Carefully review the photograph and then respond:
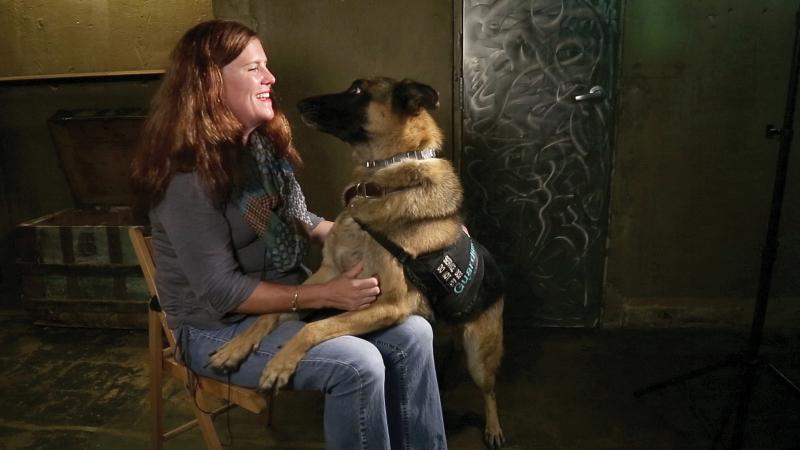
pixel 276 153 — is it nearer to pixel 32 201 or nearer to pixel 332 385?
pixel 332 385

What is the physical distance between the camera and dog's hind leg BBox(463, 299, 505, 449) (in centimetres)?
211

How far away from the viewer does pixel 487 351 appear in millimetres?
2141

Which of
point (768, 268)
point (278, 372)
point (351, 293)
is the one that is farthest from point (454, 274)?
point (768, 268)

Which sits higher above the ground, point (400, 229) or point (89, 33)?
point (89, 33)

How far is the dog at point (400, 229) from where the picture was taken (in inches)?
69.2

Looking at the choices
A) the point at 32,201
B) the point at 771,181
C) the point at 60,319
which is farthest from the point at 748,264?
the point at 32,201

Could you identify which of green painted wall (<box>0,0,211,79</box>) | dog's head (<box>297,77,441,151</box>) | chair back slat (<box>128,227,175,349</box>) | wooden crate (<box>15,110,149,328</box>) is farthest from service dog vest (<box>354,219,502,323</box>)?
green painted wall (<box>0,0,211,79</box>)

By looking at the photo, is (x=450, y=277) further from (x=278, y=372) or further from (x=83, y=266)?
(x=83, y=266)

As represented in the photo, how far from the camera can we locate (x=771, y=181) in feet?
9.82

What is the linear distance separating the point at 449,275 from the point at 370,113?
704 mm

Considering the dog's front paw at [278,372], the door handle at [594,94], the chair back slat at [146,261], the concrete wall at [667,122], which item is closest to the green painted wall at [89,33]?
the concrete wall at [667,122]

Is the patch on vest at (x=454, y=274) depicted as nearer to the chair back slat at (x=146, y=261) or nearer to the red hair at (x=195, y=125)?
the red hair at (x=195, y=125)

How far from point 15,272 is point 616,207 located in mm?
4627

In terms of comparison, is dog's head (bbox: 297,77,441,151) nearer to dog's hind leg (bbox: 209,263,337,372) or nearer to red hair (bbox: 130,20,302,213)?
red hair (bbox: 130,20,302,213)
